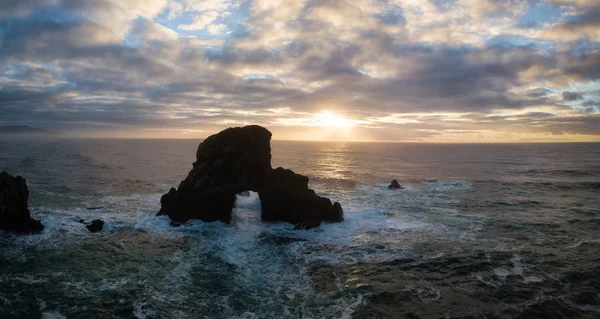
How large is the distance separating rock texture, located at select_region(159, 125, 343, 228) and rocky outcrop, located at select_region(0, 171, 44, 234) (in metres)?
11.3

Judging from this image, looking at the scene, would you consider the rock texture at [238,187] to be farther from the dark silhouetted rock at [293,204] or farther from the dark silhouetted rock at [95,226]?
the dark silhouetted rock at [95,226]

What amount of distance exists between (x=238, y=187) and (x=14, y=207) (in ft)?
62.2

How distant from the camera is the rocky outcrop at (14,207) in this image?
1079 inches

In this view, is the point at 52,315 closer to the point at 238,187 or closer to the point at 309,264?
the point at 309,264

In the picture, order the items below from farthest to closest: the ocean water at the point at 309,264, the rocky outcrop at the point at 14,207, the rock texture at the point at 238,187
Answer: the rock texture at the point at 238,187, the rocky outcrop at the point at 14,207, the ocean water at the point at 309,264

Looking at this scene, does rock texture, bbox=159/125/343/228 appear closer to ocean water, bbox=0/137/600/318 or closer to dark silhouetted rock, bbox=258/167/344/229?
dark silhouetted rock, bbox=258/167/344/229

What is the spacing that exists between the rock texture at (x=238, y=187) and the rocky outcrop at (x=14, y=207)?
11292mm

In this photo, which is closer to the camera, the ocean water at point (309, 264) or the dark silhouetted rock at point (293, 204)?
the ocean water at point (309, 264)

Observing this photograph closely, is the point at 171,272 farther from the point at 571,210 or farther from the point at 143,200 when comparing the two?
the point at 571,210

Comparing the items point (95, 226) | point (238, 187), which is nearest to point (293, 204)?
point (238, 187)

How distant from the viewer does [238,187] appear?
35.2 meters

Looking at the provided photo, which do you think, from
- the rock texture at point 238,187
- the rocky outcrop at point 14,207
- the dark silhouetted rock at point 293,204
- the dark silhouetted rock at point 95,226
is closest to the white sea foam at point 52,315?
the dark silhouetted rock at point 95,226

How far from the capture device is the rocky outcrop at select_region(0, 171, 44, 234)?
27.4m

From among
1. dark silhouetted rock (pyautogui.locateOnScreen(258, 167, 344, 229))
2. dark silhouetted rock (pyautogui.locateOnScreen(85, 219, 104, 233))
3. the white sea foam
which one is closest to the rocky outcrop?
dark silhouetted rock (pyautogui.locateOnScreen(85, 219, 104, 233))
